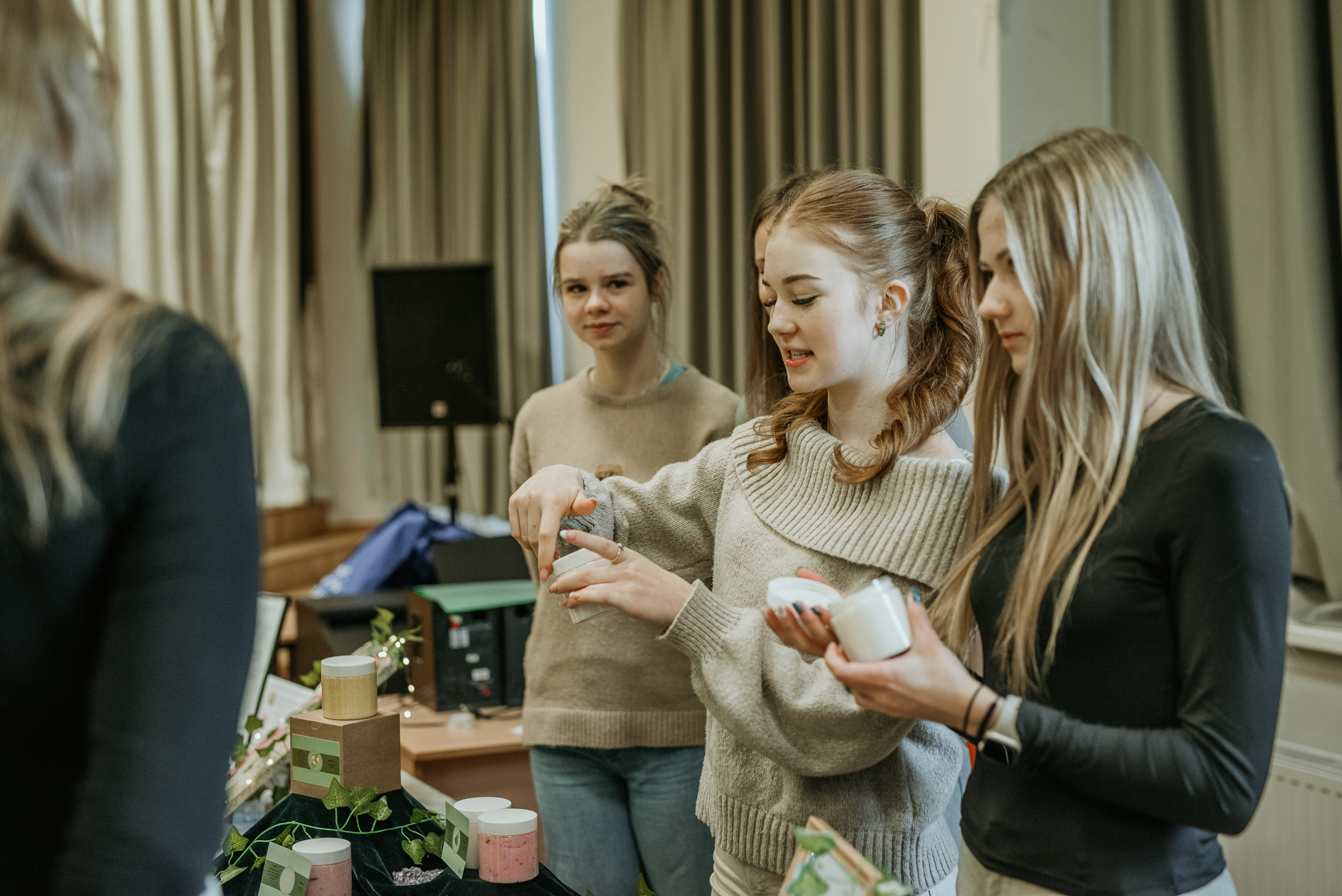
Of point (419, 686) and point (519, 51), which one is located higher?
point (519, 51)

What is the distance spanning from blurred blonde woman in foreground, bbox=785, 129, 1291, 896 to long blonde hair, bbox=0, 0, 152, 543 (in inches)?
24.7

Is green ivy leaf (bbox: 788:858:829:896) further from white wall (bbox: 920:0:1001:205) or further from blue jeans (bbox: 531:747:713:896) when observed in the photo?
white wall (bbox: 920:0:1001:205)

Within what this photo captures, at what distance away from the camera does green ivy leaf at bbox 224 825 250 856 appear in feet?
4.26

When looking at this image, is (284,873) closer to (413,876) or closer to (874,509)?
(413,876)

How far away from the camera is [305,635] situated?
→ 2.67m

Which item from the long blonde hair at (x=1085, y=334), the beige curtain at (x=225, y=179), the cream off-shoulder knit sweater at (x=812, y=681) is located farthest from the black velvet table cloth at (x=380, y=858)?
the beige curtain at (x=225, y=179)

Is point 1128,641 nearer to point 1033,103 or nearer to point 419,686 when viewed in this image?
point 1033,103

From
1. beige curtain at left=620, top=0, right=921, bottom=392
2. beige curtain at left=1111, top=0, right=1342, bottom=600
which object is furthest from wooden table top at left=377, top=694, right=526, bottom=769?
beige curtain at left=1111, top=0, right=1342, bottom=600

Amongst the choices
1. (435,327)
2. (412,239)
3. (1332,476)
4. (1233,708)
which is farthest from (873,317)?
(412,239)

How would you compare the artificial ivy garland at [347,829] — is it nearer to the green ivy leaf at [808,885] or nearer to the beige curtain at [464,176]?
the green ivy leaf at [808,885]

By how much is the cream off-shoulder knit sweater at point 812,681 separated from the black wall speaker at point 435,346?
2.52 metres

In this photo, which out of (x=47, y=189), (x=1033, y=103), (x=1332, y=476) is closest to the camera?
(x=47, y=189)

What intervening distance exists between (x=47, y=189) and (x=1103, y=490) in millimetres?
823

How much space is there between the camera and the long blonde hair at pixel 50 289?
55 centimetres
